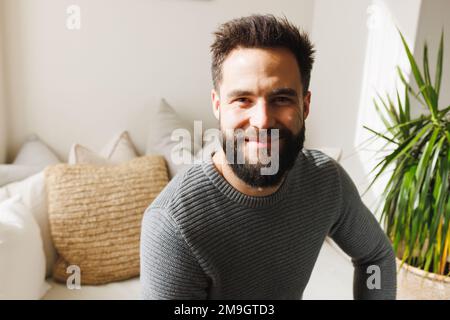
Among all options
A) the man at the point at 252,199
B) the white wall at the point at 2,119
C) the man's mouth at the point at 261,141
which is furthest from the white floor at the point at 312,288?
the man's mouth at the point at 261,141

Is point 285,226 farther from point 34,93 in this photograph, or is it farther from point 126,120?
point 34,93

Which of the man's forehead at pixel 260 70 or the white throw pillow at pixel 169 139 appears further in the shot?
the white throw pillow at pixel 169 139

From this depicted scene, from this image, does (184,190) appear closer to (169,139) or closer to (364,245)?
(364,245)

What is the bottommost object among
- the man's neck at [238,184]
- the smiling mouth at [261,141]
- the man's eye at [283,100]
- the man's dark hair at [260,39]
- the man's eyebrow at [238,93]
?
the man's neck at [238,184]

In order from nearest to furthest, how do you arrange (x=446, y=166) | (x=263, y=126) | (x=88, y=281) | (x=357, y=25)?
1. (x=263, y=126)
2. (x=446, y=166)
3. (x=88, y=281)
4. (x=357, y=25)

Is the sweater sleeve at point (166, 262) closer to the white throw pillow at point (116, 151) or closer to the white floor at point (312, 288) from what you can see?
the white floor at point (312, 288)

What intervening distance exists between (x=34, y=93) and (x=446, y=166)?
1.60 meters

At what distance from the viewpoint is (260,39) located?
869mm

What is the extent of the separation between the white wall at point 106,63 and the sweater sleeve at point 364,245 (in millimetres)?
1073

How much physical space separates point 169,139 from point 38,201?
1.89 ft

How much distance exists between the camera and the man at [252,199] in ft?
2.86

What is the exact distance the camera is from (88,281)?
1.47 metres

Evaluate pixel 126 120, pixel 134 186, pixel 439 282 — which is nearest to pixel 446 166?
pixel 439 282

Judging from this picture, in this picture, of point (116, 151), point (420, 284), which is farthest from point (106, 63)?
point (420, 284)
